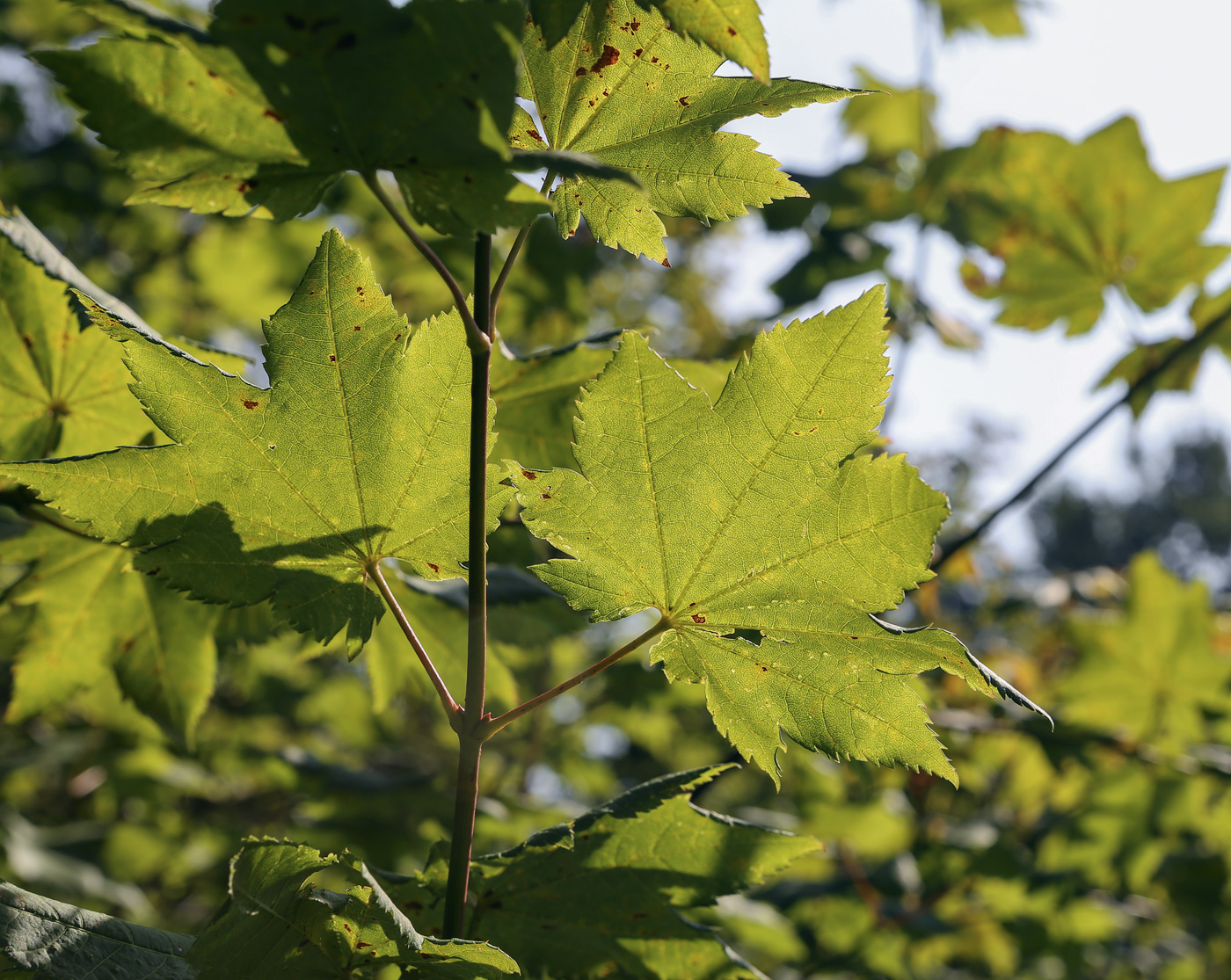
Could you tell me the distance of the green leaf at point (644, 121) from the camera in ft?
2.62

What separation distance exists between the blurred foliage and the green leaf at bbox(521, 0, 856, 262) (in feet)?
1.18

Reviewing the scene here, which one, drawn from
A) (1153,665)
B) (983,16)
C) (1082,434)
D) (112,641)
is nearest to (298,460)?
(112,641)

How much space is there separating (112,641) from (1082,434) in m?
1.90

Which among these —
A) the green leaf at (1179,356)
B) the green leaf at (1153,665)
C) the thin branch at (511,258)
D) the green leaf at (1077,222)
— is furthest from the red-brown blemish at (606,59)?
the green leaf at (1153,665)

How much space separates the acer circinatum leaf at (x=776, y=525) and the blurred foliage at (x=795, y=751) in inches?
13.6

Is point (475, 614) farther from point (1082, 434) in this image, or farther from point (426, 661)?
point (1082, 434)

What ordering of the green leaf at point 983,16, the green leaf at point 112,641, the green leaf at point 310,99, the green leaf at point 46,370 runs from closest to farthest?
1. the green leaf at point 310,99
2. the green leaf at point 46,370
3. the green leaf at point 112,641
4. the green leaf at point 983,16

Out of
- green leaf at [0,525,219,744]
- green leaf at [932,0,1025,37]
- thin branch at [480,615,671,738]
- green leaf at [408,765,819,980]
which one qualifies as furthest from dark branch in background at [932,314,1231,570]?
green leaf at [932,0,1025,37]

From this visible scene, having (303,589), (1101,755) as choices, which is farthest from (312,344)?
(1101,755)

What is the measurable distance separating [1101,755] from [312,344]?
2865mm

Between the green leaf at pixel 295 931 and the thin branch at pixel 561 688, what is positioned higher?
the thin branch at pixel 561 688

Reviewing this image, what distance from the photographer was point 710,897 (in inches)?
39.0

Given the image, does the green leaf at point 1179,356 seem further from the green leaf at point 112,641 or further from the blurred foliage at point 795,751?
the green leaf at point 112,641

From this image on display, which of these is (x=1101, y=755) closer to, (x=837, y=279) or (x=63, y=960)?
(x=837, y=279)
